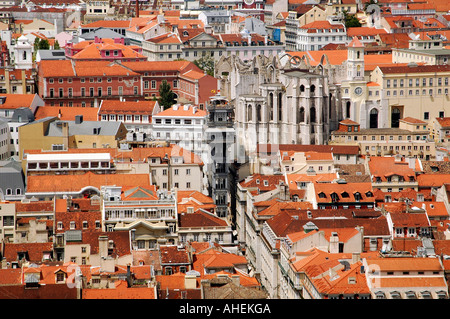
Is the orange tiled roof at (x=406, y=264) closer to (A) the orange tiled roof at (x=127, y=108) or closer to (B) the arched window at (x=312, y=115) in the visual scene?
(B) the arched window at (x=312, y=115)

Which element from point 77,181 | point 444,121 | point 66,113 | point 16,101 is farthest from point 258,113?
point 77,181

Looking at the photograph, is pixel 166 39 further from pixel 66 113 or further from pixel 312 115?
pixel 312 115

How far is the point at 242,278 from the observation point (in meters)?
55.3

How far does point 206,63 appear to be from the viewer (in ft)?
444

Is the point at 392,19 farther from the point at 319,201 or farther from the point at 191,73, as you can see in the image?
the point at 319,201

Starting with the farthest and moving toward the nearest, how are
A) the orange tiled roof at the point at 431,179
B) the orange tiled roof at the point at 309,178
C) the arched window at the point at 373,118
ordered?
the arched window at the point at 373,118 < the orange tiled roof at the point at 431,179 < the orange tiled roof at the point at 309,178

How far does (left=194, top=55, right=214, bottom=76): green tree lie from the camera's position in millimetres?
132825

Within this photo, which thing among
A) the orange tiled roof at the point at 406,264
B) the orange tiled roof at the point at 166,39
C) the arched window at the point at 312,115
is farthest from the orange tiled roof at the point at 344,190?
the orange tiled roof at the point at 166,39

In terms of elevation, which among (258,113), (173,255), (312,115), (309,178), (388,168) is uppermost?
(258,113)

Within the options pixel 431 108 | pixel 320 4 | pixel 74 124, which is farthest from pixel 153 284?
pixel 320 4

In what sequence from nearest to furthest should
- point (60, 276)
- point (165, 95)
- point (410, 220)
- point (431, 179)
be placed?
point (60, 276), point (410, 220), point (431, 179), point (165, 95)

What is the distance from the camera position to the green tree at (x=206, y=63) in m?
133

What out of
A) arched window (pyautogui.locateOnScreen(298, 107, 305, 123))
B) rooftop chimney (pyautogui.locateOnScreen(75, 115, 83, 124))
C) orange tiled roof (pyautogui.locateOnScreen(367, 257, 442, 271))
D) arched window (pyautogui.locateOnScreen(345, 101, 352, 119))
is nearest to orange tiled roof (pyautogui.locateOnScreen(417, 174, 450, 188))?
arched window (pyautogui.locateOnScreen(298, 107, 305, 123))

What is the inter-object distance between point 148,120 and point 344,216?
114 ft
